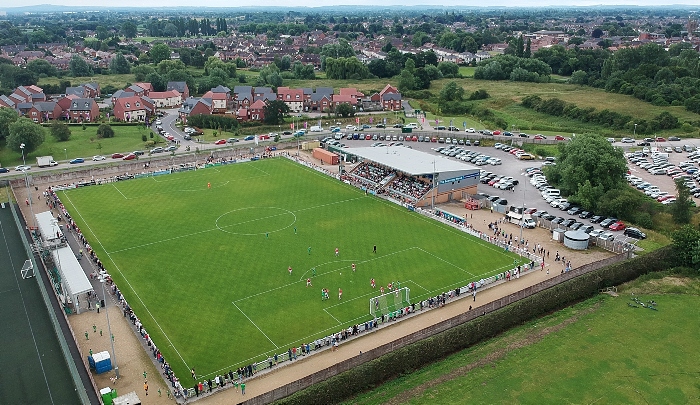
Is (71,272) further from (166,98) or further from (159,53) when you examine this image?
(159,53)

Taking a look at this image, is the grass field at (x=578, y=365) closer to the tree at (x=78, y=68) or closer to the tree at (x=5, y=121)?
the tree at (x=5, y=121)

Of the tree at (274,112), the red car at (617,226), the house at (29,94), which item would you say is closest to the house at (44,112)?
the house at (29,94)

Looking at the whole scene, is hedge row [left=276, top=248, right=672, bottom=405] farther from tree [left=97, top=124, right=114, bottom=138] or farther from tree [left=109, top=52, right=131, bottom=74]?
tree [left=109, top=52, right=131, bottom=74]

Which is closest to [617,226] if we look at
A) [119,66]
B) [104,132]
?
[104,132]

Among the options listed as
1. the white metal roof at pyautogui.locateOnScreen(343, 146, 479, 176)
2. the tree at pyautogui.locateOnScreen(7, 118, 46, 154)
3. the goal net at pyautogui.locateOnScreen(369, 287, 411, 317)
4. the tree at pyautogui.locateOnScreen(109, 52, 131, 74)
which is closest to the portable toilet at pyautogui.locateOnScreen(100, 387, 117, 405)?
the goal net at pyautogui.locateOnScreen(369, 287, 411, 317)

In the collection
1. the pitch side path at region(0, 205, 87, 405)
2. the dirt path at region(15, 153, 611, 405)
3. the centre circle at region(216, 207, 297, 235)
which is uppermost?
the pitch side path at region(0, 205, 87, 405)

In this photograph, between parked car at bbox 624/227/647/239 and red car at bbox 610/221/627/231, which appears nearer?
parked car at bbox 624/227/647/239

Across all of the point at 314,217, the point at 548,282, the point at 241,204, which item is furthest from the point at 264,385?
the point at 241,204

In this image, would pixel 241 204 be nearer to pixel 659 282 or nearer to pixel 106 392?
pixel 106 392

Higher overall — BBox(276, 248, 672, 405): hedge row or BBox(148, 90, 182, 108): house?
BBox(148, 90, 182, 108): house
